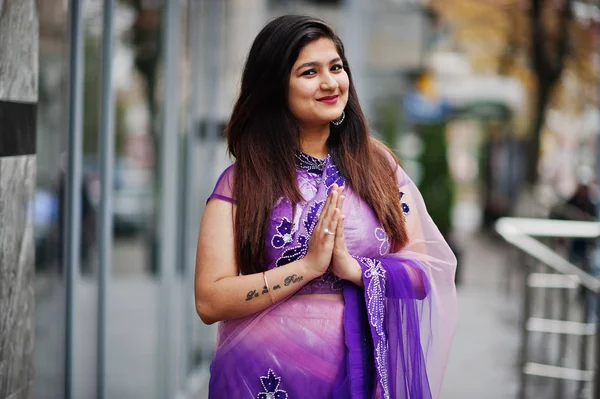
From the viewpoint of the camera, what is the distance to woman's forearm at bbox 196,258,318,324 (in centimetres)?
265

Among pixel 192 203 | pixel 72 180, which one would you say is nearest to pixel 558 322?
pixel 192 203

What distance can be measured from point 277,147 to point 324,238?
1.05 ft

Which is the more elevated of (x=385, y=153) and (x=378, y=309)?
(x=385, y=153)

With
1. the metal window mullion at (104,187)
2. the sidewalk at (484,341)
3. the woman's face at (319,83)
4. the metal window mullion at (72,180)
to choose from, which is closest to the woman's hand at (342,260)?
the woman's face at (319,83)

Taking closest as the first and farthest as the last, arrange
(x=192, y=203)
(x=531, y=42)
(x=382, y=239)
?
(x=382, y=239) < (x=192, y=203) < (x=531, y=42)

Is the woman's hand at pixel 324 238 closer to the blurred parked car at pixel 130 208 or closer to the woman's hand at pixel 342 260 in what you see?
the woman's hand at pixel 342 260

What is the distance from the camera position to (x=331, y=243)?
261 cm

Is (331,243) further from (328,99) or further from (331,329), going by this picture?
(328,99)

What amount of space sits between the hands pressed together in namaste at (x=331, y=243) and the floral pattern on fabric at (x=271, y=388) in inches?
12.3

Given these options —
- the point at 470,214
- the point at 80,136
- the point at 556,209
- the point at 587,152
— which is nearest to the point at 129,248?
the point at 556,209

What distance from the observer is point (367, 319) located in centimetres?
276

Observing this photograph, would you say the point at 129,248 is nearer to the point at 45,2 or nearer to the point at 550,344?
the point at 550,344

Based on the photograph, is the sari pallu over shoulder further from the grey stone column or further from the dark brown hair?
the grey stone column

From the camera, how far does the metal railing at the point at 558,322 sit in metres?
6.17
